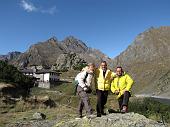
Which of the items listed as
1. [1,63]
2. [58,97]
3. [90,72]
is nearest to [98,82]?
[90,72]

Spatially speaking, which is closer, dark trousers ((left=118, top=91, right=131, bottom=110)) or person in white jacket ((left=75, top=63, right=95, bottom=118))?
dark trousers ((left=118, top=91, right=131, bottom=110))

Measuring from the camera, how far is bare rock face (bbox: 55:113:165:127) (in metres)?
13.2

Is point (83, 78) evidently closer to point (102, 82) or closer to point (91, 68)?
point (91, 68)

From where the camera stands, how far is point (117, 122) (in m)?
13.4

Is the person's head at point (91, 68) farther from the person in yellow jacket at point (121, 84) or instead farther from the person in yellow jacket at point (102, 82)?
the person in yellow jacket at point (121, 84)

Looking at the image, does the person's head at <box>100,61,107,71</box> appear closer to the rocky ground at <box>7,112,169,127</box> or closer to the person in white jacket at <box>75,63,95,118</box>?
the person in white jacket at <box>75,63,95,118</box>

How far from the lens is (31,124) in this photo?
1780 centimetres

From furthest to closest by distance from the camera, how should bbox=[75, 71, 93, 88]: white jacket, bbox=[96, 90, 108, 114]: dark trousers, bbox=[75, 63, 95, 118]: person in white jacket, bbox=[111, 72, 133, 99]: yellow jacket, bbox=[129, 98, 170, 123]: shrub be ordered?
bbox=[129, 98, 170, 123]: shrub < bbox=[75, 71, 93, 88]: white jacket < bbox=[75, 63, 95, 118]: person in white jacket < bbox=[111, 72, 133, 99]: yellow jacket < bbox=[96, 90, 108, 114]: dark trousers

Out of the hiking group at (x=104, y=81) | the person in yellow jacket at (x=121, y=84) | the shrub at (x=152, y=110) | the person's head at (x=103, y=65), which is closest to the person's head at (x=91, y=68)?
the hiking group at (x=104, y=81)

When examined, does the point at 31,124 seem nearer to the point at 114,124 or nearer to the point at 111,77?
the point at 111,77

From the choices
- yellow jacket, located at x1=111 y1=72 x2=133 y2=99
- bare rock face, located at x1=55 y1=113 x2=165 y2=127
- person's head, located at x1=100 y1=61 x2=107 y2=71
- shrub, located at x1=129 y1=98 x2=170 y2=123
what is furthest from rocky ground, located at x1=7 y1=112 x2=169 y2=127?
shrub, located at x1=129 y1=98 x2=170 y2=123

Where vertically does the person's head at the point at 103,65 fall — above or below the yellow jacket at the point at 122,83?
above

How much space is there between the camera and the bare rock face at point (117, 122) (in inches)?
520

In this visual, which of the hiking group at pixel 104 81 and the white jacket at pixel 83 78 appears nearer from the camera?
the hiking group at pixel 104 81
